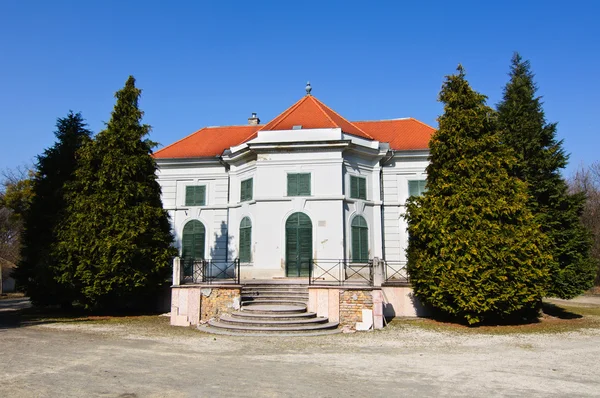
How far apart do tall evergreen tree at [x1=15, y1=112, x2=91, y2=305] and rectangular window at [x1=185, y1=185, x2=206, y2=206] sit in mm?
5581

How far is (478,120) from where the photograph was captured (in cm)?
1423

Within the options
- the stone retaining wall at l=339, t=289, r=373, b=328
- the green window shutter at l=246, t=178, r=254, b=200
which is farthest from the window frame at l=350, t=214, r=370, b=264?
the stone retaining wall at l=339, t=289, r=373, b=328

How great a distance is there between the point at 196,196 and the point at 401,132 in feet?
38.5

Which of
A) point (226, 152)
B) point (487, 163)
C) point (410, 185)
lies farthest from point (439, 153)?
point (226, 152)

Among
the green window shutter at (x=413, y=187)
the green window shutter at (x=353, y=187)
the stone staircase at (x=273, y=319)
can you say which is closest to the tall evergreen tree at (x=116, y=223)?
the stone staircase at (x=273, y=319)

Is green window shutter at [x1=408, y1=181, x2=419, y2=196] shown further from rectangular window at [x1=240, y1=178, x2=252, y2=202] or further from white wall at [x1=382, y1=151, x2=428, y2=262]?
rectangular window at [x1=240, y1=178, x2=252, y2=202]

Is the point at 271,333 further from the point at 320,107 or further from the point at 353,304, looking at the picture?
the point at 320,107

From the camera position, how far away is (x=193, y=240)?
22375 millimetres

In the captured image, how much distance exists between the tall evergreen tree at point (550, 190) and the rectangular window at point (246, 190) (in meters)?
10.8

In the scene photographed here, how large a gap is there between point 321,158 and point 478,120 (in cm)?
695

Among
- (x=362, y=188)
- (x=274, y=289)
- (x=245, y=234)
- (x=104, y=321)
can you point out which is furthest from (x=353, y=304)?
(x=104, y=321)

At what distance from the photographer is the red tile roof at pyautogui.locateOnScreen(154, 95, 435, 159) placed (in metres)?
20.8

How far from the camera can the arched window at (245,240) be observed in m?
19.3

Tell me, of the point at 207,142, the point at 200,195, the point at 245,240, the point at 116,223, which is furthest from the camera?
the point at 207,142
